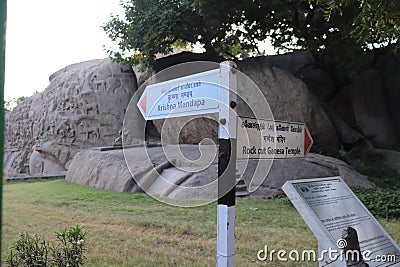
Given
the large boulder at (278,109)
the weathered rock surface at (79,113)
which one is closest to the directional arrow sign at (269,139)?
the large boulder at (278,109)

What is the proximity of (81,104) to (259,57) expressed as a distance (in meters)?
6.43

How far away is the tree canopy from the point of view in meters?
8.28

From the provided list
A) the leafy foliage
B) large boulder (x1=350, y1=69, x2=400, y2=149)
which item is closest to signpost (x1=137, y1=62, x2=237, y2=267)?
the leafy foliage

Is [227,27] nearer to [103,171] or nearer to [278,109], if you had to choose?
[278,109]

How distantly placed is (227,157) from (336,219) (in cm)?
93

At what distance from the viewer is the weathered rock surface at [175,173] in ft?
20.6

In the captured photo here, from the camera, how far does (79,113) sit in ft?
41.9

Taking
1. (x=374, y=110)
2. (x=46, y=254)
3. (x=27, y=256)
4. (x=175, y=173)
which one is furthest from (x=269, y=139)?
(x=374, y=110)

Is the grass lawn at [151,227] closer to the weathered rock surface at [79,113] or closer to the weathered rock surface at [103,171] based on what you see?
the weathered rock surface at [103,171]

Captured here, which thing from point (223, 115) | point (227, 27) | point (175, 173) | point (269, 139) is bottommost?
point (175, 173)

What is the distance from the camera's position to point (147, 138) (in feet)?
37.7

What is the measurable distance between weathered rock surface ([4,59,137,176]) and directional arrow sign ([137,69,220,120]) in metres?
10.4

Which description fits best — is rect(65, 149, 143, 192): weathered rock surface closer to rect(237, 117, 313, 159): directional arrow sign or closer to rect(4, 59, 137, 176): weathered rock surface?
rect(4, 59, 137, 176): weathered rock surface

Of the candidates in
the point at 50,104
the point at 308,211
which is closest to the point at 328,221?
the point at 308,211
